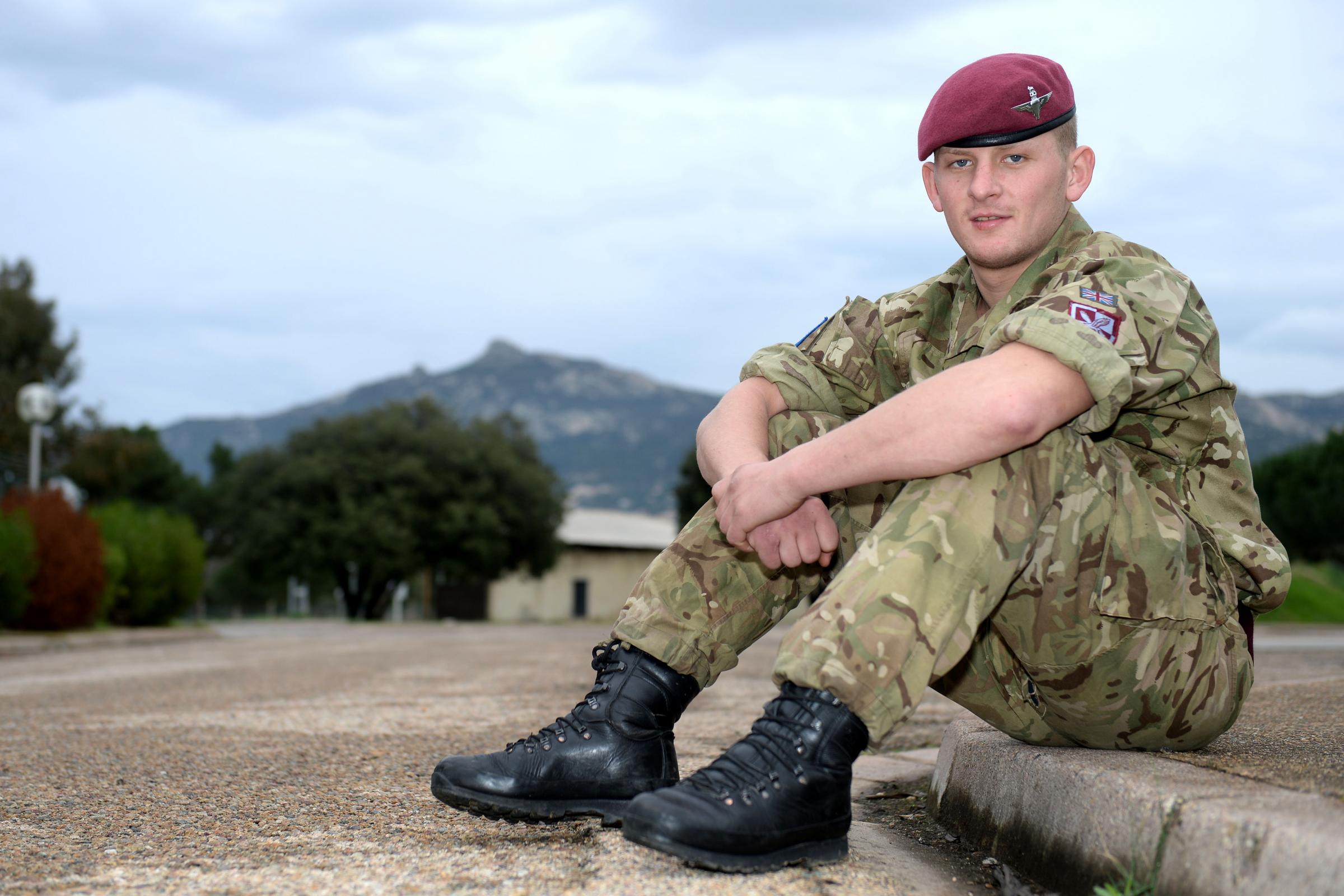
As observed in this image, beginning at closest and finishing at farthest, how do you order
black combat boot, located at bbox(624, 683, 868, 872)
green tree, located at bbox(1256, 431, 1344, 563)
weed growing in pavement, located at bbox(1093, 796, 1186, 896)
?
weed growing in pavement, located at bbox(1093, 796, 1186, 896), black combat boot, located at bbox(624, 683, 868, 872), green tree, located at bbox(1256, 431, 1344, 563)

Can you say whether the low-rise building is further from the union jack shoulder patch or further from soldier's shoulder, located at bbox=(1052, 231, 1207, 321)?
the union jack shoulder patch

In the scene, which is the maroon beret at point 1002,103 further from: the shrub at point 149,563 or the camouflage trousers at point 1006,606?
the shrub at point 149,563

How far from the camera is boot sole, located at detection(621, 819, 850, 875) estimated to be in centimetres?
151

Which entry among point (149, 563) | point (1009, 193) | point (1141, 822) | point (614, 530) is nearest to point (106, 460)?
point (149, 563)

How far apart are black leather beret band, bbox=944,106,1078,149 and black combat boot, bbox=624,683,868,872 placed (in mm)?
967

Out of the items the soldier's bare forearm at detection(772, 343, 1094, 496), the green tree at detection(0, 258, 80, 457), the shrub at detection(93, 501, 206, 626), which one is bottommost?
the shrub at detection(93, 501, 206, 626)

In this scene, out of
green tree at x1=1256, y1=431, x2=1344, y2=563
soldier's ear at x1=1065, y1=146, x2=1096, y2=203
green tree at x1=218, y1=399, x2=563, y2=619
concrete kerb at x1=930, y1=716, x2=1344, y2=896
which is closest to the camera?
concrete kerb at x1=930, y1=716, x2=1344, y2=896

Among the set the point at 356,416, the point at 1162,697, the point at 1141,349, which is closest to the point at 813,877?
the point at 1162,697

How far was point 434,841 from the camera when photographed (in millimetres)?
1807

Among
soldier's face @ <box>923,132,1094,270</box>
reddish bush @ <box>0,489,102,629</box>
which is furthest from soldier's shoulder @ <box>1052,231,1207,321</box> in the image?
reddish bush @ <box>0,489,102,629</box>

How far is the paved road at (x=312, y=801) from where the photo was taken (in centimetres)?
156

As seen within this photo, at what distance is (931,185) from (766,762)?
1116 mm

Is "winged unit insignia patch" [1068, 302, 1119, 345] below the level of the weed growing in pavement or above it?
above

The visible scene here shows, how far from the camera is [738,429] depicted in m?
2.08
